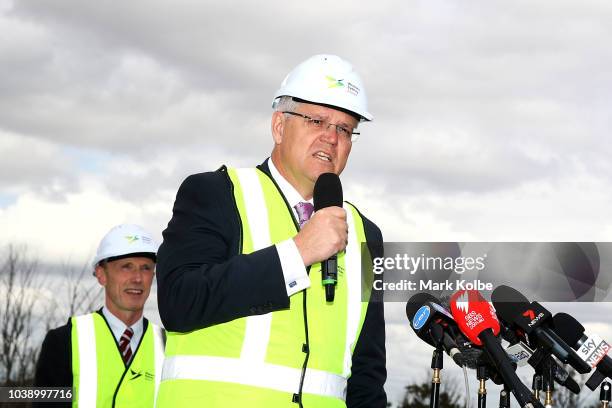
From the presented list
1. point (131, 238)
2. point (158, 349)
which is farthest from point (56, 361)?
point (131, 238)

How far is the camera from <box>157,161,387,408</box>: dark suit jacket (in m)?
4.62

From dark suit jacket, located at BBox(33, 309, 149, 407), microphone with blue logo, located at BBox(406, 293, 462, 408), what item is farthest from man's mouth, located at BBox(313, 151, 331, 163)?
dark suit jacket, located at BBox(33, 309, 149, 407)

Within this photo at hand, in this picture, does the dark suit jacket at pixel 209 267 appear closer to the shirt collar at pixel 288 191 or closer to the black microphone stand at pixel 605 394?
the shirt collar at pixel 288 191

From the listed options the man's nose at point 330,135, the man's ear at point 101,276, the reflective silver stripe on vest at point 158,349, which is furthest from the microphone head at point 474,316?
the man's ear at point 101,276

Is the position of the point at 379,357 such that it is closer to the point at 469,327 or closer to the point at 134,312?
the point at 469,327

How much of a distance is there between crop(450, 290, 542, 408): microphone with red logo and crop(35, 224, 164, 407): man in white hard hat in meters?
5.16

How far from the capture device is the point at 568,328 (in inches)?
224

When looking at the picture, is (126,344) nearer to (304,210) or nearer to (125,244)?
(125,244)

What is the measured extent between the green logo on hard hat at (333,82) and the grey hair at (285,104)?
0.70 feet

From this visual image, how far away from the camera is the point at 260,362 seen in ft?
16.2

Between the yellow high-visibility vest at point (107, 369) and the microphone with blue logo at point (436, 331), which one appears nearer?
the microphone with blue logo at point (436, 331)

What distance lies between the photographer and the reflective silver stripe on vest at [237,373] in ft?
16.1

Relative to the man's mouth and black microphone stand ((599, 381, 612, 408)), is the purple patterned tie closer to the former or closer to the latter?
the man's mouth

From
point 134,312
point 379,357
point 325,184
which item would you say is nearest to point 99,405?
point 134,312
